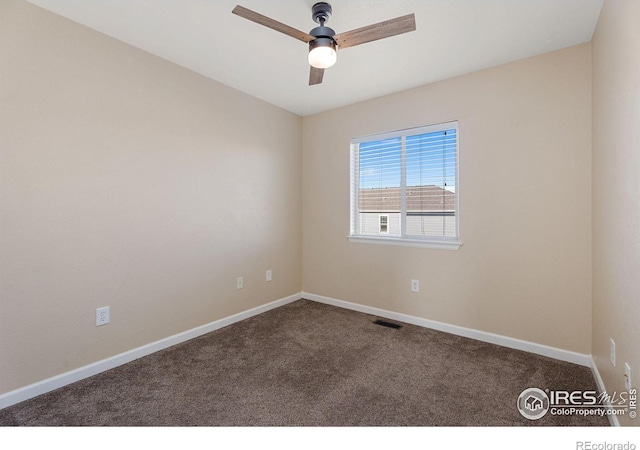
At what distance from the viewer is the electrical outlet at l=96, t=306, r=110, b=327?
220 centimetres

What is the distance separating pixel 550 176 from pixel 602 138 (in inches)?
19.6

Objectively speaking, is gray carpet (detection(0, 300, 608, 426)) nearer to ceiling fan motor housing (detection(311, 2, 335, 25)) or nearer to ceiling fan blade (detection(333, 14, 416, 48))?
ceiling fan blade (detection(333, 14, 416, 48))

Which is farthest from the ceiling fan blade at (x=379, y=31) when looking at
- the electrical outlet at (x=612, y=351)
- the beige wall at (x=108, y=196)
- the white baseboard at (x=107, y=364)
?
the white baseboard at (x=107, y=364)

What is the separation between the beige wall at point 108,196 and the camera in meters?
1.85

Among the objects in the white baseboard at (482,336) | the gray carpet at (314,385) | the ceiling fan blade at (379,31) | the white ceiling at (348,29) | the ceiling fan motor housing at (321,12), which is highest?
the white ceiling at (348,29)

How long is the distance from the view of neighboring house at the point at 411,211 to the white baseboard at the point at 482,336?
89 cm

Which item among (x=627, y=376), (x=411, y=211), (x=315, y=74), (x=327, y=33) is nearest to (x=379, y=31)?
(x=327, y=33)

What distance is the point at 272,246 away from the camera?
3.66 metres

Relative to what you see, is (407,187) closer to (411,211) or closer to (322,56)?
(411,211)

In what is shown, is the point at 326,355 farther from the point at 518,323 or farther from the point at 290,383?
the point at 518,323

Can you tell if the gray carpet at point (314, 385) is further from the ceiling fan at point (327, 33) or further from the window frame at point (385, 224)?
the ceiling fan at point (327, 33)

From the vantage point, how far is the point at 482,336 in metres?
2.74

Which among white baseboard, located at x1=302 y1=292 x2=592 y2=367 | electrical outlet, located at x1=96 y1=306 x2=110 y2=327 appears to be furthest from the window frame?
electrical outlet, located at x1=96 y1=306 x2=110 y2=327

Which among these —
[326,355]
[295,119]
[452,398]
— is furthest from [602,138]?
[295,119]
